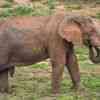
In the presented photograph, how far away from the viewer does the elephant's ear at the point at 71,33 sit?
1035 centimetres

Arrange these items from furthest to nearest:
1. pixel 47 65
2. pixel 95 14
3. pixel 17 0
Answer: pixel 17 0 → pixel 95 14 → pixel 47 65

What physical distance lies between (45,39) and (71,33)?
0.40 m

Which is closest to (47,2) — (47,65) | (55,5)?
(55,5)

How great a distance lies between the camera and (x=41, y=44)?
10461mm

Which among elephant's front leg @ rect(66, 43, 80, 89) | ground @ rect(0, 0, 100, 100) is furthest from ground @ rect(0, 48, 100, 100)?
elephant's front leg @ rect(66, 43, 80, 89)

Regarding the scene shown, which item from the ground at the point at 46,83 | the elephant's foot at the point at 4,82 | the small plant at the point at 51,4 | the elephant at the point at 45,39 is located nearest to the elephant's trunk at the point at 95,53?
the elephant at the point at 45,39

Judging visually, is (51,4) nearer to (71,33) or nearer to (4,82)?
(4,82)

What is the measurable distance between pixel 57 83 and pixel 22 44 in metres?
0.79

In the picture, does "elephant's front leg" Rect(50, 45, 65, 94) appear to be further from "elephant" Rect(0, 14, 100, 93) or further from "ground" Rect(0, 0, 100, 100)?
"ground" Rect(0, 0, 100, 100)

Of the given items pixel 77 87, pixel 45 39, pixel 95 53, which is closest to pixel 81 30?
pixel 95 53

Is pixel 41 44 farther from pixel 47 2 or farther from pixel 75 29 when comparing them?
pixel 47 2

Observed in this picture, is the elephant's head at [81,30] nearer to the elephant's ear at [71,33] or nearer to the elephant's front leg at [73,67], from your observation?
the elephant's ear at [71,33]

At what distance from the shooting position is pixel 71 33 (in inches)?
411

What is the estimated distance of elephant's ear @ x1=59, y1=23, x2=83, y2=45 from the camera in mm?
10352
